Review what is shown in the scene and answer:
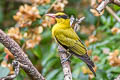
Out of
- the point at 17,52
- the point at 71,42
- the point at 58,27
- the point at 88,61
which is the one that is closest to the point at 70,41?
the point at 71,42

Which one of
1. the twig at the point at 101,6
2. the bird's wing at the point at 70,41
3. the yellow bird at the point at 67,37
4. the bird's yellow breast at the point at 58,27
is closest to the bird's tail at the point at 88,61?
the yellow bird at the point at 67,37

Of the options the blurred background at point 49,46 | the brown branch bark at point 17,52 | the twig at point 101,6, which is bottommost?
the blurred background at point 49,46

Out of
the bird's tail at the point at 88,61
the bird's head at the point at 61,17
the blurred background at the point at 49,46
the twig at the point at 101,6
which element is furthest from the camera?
the bird's head at the point at 61,17

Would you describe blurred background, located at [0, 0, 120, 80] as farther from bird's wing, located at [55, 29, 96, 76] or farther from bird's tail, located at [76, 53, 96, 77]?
bird's tail, located at [76, 53, 96, 77]

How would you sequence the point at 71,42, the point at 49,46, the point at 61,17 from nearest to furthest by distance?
1. the point at 71,42
2. the point at 61,17
3. the point at 49,46

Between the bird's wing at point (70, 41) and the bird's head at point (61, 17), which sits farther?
the bird's head at point (61, 17)

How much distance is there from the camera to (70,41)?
262cm

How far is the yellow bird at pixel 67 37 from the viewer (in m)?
2.47

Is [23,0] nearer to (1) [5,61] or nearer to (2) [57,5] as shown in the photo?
(2) [57,5]

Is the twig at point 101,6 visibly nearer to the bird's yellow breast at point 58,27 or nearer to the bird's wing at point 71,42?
the bird's wing at point 71,42

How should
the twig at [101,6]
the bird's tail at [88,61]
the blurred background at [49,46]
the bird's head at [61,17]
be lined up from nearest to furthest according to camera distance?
the twig at [101,6] < the bird's tail at [88,61] < the blurred background at [49,46] < the bird's head at [61,17]

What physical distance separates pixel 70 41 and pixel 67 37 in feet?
0.21

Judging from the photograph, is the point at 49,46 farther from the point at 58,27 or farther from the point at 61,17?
the point at 61,17

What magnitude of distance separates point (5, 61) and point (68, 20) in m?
0.74
